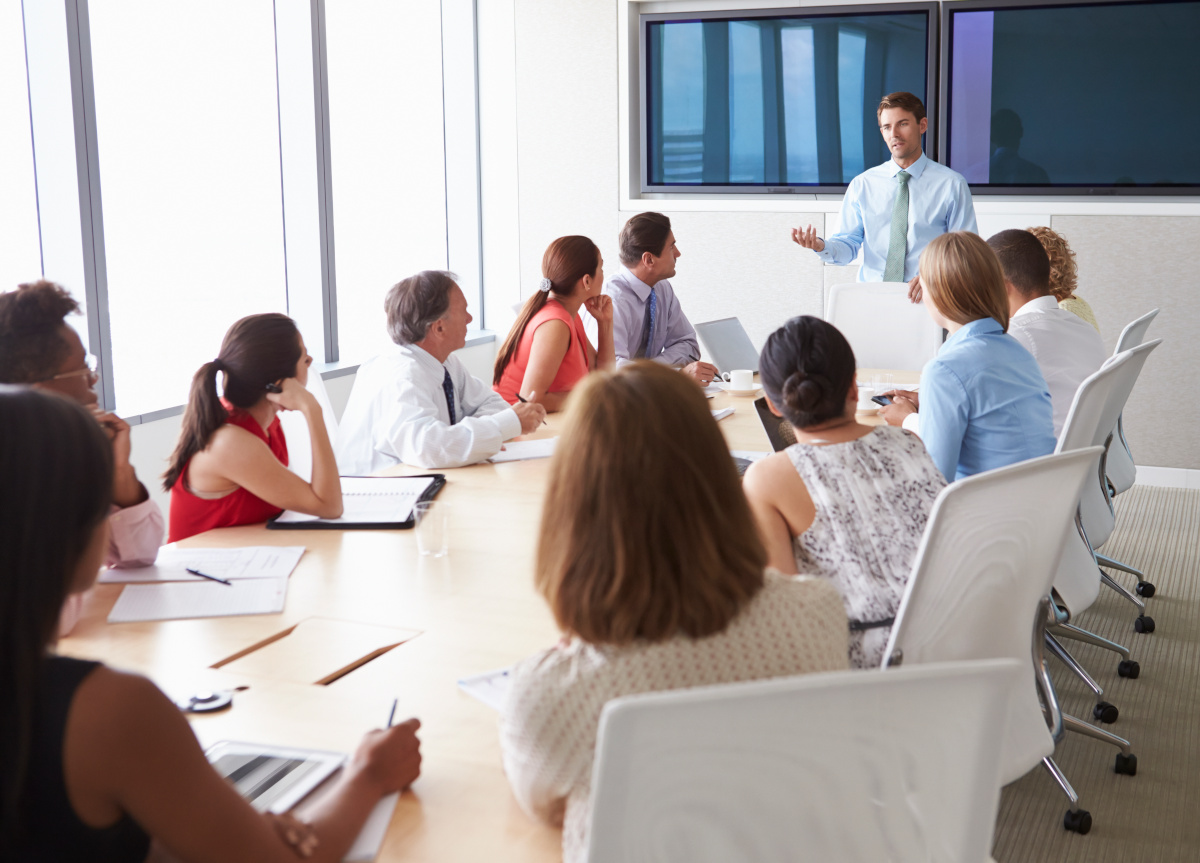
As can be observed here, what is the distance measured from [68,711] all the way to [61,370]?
51.3 inches

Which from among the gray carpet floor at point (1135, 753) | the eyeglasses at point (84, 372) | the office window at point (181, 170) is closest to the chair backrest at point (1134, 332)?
the gray carpet floor at point (1135, 753)

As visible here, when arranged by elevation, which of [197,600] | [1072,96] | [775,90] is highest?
[775,90]

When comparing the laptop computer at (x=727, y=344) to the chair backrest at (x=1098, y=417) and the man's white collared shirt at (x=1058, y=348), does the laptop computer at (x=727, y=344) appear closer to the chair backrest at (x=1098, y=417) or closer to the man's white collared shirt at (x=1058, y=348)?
the man's white collared shirt at (x=1058, y=348)

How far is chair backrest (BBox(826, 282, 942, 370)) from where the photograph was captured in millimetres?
4309

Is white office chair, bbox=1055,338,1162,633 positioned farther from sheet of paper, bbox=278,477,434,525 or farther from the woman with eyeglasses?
the woman with eyeglasses

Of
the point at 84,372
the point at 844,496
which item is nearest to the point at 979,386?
the point at 844,496

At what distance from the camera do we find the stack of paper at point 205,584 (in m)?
1.73

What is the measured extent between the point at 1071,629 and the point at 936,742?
2507mm

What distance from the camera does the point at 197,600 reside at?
178 centimetres

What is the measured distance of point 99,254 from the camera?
3.89m

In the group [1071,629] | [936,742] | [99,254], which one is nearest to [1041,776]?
[1071,629]

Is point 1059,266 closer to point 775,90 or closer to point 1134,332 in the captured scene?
point 1134,332

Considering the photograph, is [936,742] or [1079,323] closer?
[936,742]

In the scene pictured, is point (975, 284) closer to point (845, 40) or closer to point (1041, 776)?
point (1041, 776)
